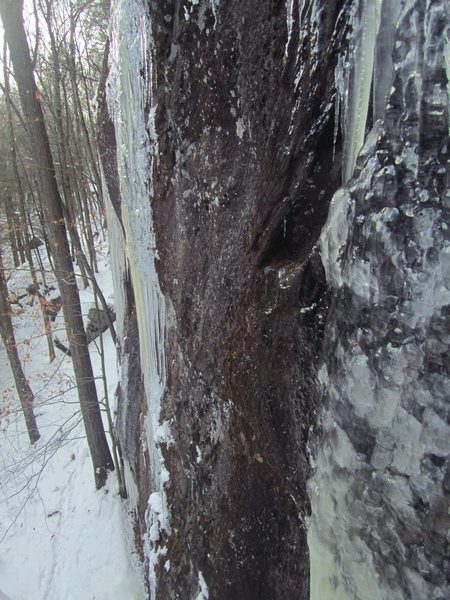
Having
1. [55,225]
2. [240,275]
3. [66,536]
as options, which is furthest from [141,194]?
[66,536]

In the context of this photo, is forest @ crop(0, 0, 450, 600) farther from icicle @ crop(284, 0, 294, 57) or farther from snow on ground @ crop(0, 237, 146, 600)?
snow on ground @ crop(0, 237, 146, 600)

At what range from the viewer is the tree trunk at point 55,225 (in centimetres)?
545

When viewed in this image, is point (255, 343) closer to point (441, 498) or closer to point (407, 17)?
point (441, 498)

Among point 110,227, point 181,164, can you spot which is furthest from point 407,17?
point 110,227

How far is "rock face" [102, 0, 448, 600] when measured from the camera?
3.69 feet

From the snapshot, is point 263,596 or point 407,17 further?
point 263,596

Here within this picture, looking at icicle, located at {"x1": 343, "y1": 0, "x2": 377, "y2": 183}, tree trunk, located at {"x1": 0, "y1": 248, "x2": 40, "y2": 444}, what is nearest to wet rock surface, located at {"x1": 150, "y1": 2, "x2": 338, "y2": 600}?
icicle, located at {"x1": 343, "y1": 0, "x2": 377, "y2": 183}

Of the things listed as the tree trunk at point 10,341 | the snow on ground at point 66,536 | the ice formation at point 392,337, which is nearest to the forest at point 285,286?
the ice formation at point 392,337

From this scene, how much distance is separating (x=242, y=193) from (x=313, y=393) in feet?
3.83

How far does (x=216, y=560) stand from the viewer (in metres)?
2.57

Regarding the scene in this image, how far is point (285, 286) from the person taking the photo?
1.80 meters

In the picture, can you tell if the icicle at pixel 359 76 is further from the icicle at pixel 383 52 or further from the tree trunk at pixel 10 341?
the tree trunk at pixel 10 341

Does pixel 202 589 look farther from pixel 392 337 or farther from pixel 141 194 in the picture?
pixel 141 194

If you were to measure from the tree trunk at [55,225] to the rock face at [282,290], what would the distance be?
2960 mm
